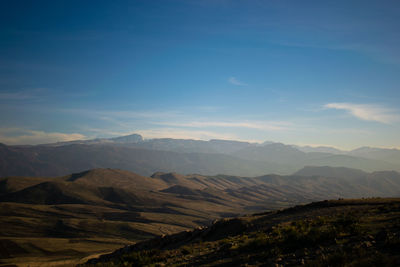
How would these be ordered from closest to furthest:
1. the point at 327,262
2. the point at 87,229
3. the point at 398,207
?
the point at 327,262 < the point at 398,207 < the point at 87,229

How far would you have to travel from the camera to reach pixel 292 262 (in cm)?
1255

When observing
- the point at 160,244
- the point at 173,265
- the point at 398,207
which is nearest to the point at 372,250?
the point at 173,265

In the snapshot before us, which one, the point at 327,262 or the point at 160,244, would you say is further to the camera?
the point at 160,244

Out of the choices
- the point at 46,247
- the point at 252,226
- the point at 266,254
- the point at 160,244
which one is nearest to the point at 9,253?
the point at 46,247

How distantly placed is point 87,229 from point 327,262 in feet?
723

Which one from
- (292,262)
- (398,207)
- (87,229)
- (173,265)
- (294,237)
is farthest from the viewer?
(87,229)

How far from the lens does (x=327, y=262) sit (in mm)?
10703

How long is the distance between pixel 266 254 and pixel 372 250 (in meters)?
5.47

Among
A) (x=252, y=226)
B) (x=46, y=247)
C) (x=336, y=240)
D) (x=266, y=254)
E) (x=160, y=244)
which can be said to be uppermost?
(x=336, y=240)

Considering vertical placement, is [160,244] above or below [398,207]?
below

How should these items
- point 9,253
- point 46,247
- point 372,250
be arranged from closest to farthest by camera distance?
1. point 372,250
2. point 9,253
3. point 46,247

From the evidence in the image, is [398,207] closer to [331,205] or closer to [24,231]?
[331,205]

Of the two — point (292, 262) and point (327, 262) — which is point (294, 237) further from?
point (327, 262)

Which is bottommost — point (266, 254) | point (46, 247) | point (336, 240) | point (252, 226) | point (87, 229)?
point (87, 229)
